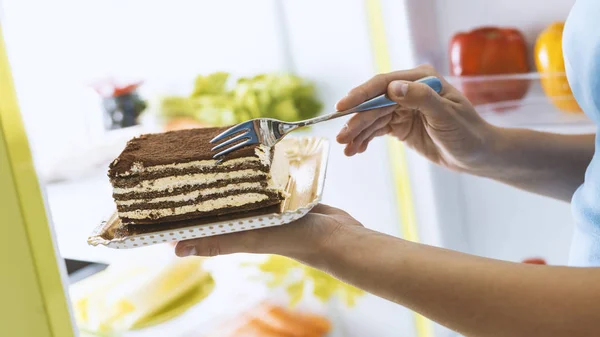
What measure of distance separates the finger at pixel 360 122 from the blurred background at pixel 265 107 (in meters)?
0.49

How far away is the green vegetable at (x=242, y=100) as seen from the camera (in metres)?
1.48

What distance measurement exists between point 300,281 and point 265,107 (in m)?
0.43

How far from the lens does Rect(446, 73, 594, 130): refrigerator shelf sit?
141 cm

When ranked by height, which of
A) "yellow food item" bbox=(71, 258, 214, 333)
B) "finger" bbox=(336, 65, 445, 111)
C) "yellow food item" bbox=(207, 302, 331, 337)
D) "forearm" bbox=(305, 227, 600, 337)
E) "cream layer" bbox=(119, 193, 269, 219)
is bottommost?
"yellow food item" bbox=(207, 302, 331, 337)

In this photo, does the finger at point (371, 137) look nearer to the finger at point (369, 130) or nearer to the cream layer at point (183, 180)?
the finger at point (369, 130)

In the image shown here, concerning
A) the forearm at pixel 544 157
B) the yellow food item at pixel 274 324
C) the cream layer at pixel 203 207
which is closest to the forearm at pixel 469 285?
the cream layer at pixel 203 207

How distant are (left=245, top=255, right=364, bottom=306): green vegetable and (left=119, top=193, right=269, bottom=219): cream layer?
0.71m

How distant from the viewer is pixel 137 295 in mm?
1243

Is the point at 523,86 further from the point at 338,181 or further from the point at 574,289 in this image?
the point at 574,289

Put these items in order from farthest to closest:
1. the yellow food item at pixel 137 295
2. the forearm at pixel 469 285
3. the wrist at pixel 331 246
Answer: the yellow food item at pixel 137 295
the wrist at pixel 331 246
the forearm at pixel 469 285

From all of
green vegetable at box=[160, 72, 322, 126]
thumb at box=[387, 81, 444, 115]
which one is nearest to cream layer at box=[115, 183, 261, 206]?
thumb at box=[387, 81, 444, 115]

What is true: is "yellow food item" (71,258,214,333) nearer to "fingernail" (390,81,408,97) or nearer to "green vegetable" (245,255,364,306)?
"green vegetable" (245,255,364,306)

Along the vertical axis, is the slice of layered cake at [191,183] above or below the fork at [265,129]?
below

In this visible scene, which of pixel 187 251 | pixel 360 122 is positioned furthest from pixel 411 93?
pixel 187 251
